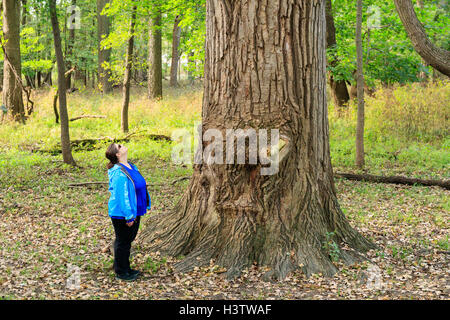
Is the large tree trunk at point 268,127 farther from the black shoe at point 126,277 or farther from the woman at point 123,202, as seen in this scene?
the woman at point 123,202

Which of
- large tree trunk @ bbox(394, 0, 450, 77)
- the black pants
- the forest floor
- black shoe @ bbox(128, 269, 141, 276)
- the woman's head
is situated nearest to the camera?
the forest floor

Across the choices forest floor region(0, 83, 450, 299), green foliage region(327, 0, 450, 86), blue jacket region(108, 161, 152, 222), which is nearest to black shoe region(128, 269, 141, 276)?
forest floor region(0, 83, 450, 299)

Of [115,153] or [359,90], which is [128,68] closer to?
[359,90]

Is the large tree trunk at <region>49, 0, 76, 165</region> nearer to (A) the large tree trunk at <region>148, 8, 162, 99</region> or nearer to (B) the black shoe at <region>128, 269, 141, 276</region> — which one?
(B) the black shoe at <region>128, 269, 141, 276</region>

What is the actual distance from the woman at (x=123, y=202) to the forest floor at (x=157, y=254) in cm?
22

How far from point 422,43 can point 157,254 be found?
6.51 metres

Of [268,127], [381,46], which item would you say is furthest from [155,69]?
[268,127]

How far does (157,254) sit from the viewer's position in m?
5.79

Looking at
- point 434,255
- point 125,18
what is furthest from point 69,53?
point 434,255

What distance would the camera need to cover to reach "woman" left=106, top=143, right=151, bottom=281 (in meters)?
4.89

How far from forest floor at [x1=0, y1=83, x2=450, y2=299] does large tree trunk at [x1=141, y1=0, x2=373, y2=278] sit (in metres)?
0.28

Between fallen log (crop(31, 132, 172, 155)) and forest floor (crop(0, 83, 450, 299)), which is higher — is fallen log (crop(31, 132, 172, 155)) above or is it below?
above

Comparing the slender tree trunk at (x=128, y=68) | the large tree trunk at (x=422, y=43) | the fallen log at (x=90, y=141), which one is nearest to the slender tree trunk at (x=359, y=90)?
the large tree trunk at (x=422, y=43)
